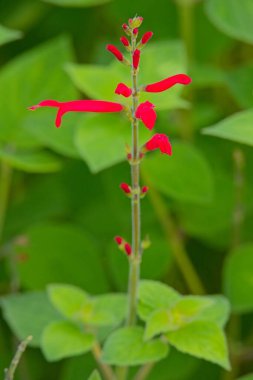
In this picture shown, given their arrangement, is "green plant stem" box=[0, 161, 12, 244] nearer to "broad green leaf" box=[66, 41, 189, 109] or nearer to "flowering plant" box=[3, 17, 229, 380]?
"broad green leaf" box=[66, 41, 189, 109]

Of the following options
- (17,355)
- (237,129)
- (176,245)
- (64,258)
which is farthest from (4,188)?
(17,355)

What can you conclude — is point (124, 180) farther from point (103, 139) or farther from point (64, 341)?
point (64, 341)

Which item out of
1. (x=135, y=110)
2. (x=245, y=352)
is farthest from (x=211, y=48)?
(x=135, y=110)

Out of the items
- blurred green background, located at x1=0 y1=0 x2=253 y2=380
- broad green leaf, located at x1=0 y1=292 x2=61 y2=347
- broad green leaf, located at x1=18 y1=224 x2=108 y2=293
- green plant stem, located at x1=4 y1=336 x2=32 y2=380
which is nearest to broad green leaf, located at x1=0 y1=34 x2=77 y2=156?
blurred green background, located at x1=0 y1=0 x2=253 y2=380

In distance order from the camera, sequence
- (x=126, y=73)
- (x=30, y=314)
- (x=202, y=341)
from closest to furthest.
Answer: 1. (x=202, y=341)
2. (x=30, y=314)
3. (x=126, y=73)

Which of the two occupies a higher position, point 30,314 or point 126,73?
point 126,73

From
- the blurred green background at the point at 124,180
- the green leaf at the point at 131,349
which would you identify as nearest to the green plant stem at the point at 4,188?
the blurred green background at the point at 124,180
